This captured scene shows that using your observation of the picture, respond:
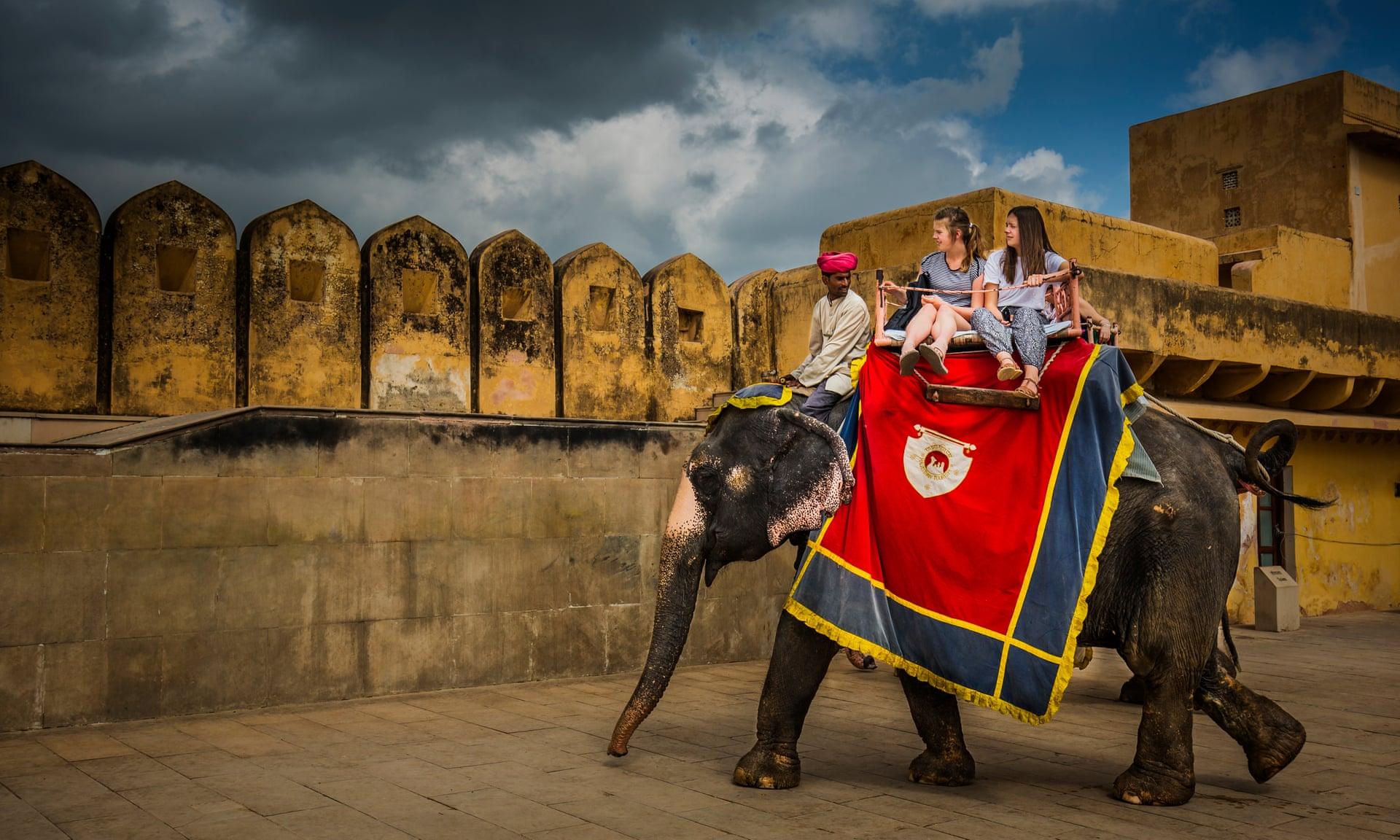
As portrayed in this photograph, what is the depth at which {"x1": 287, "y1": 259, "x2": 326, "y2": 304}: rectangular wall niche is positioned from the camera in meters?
9.77

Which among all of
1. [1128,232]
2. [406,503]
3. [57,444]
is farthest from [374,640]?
[1128,232]

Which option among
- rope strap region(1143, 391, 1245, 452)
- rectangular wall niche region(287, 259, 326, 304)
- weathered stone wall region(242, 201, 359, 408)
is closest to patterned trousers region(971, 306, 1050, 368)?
rope strap region(1143, 391, 1245, 452)

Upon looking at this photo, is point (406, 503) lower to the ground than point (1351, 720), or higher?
higher

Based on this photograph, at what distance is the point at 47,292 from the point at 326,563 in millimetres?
3090

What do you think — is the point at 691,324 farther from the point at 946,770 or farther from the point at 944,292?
the point at 946,770

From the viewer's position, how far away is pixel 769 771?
554 centimetres

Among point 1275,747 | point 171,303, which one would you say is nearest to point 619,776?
point 1275,747

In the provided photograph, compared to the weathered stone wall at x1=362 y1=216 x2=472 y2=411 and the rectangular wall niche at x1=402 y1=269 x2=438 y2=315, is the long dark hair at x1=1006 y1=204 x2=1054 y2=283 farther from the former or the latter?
the rectangular wall niche at x1=402 y1=269 x2=438 y2=315

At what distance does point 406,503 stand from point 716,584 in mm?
2808

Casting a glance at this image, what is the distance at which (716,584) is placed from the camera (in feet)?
32.4

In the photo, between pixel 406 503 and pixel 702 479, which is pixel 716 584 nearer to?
pixel 406 503

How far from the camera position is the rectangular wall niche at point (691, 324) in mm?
11945

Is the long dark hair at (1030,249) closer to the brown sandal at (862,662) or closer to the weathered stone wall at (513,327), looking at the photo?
the brown sandal at (862,662)

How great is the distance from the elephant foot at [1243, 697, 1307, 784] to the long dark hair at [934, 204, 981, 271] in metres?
2.59
